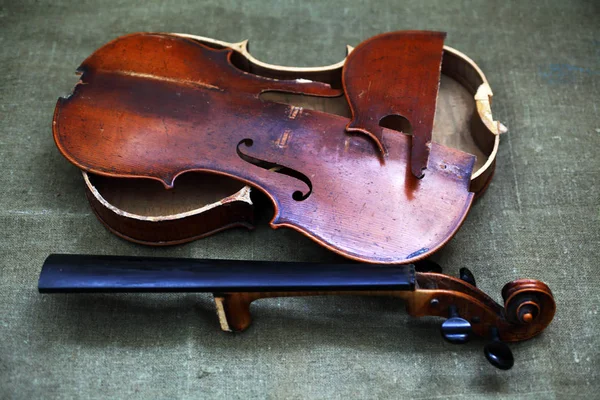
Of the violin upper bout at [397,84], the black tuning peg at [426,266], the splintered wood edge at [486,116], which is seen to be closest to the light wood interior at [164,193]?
the violin upper bout at [397,84]

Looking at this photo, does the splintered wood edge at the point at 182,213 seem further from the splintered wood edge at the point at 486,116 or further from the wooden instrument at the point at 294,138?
the splintered wood edge at the point at 486,116

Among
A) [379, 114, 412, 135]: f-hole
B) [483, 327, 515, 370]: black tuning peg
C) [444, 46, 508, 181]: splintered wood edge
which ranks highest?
[444, 46, 508, 181]: splintered wood edge

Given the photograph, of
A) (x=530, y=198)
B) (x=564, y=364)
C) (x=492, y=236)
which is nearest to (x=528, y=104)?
(x=530, y=198)

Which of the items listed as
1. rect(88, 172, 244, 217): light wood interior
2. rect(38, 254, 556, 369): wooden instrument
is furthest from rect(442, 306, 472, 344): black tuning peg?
rect(88, 172, 244, 217): light wood interior

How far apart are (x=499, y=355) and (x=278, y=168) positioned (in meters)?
0.67

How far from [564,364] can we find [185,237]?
0.96 metres

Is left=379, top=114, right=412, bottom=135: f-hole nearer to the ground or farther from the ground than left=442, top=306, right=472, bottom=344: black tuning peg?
farther from the ground

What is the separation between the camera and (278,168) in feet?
6.14

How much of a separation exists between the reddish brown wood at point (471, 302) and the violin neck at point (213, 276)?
0.12 ft

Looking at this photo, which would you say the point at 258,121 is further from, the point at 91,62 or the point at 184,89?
the point at 91,62

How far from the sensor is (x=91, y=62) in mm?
2059

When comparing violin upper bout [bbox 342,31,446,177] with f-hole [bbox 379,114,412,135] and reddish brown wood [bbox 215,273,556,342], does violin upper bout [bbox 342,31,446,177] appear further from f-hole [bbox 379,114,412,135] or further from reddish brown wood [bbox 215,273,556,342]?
reddish brown wood [bbox 215,273,556,342]

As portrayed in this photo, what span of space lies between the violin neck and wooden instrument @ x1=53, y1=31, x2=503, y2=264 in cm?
8

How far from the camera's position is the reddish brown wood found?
1.65 meters
